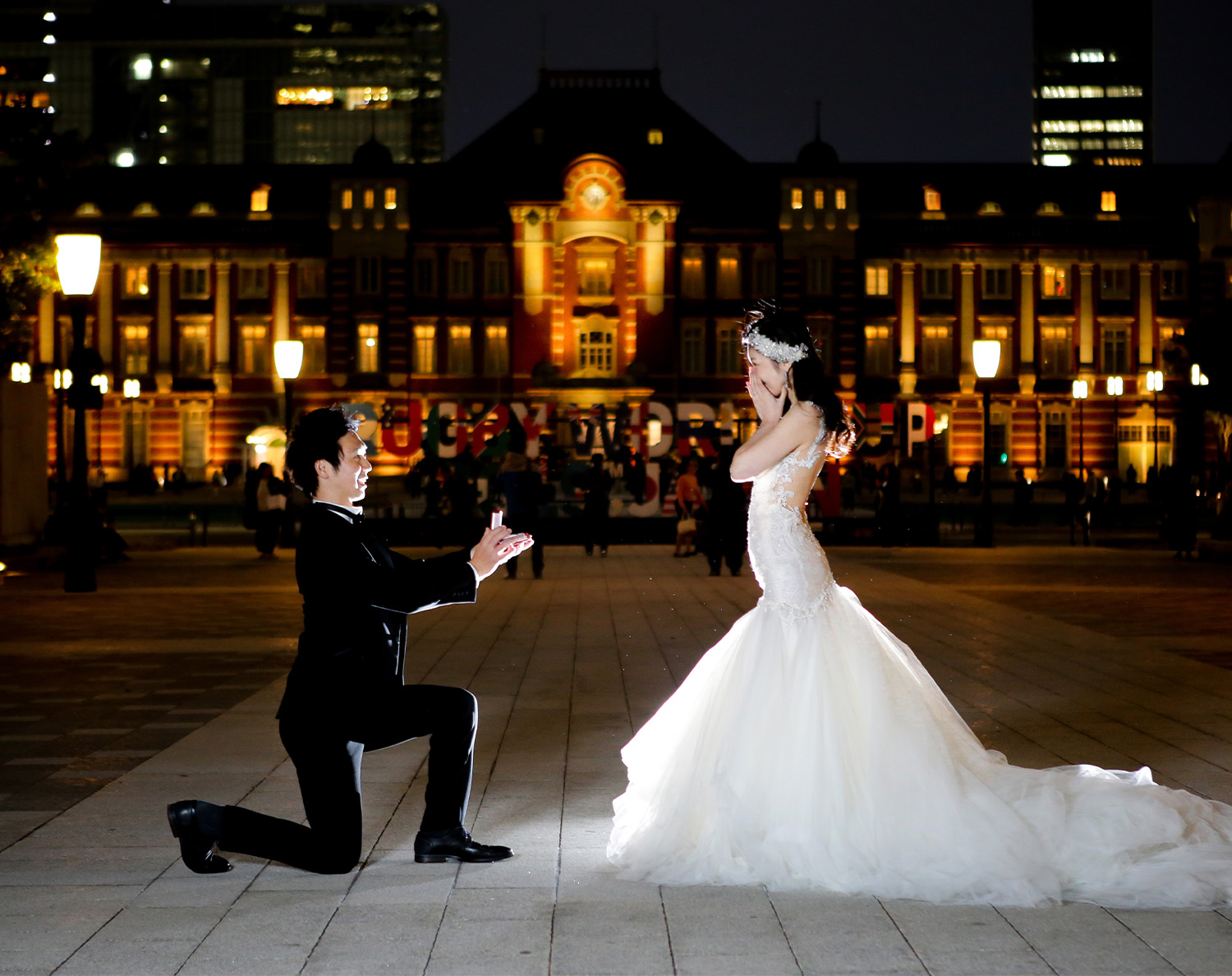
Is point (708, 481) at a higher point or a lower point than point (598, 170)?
lower

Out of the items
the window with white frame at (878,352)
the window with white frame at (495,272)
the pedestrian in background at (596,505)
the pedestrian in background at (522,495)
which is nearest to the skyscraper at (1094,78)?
the window with white frame at (878,352)

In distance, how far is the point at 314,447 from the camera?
16.0ft

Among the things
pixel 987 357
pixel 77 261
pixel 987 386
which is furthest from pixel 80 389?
pixel 987 386

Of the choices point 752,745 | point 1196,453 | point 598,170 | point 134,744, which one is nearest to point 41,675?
point 134,744

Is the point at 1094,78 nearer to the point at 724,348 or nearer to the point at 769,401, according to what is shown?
the point at 724,348

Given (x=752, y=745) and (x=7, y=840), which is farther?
(x=7, y=840)

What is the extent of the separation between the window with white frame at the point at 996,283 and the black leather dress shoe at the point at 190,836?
185ft

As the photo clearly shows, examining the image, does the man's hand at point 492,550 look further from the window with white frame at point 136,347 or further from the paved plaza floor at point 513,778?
the window with white frame at point 136,347

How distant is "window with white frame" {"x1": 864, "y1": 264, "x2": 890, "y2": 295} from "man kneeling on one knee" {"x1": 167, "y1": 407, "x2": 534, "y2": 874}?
54955mm

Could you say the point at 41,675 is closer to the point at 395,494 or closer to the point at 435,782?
the point at 435,782

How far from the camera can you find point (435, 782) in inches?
200

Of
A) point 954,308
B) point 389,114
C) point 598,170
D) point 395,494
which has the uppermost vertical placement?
point 389,114

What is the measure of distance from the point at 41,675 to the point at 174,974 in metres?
6.37

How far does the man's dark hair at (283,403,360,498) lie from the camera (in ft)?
16.1
